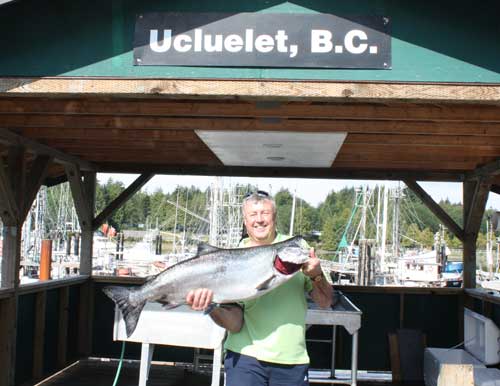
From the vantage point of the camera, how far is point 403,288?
8.45 m

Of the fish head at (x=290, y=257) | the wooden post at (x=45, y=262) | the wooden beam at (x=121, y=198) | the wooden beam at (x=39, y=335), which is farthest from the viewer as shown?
the wooden beam at (x=121, y=198)

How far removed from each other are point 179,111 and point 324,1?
1665mm

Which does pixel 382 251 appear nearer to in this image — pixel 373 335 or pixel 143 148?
pixel 373 335

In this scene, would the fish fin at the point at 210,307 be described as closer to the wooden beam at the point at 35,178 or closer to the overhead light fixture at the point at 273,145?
the overhead light fixture at the point at 273,145

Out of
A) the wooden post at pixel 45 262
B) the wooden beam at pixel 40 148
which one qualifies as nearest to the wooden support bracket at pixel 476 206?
the wooden beam at pixel 40 148

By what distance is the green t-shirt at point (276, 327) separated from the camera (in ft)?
9.11

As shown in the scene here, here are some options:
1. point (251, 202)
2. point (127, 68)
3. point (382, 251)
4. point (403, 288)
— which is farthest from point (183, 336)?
point (382, 251)

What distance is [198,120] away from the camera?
537 cm

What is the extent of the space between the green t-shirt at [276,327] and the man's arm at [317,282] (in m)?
0.07

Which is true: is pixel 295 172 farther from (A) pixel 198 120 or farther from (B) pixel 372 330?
(A) pixel 198 120

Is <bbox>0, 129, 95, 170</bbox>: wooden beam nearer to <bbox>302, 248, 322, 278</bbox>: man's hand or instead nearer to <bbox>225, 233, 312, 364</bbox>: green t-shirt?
<bbox>225, 233, 312, 364</bbox>: green t-shirt

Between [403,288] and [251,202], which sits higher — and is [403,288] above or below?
below

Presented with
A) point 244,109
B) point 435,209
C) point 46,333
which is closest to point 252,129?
point 244,109

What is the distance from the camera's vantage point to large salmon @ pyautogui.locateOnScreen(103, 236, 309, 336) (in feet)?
8.61
